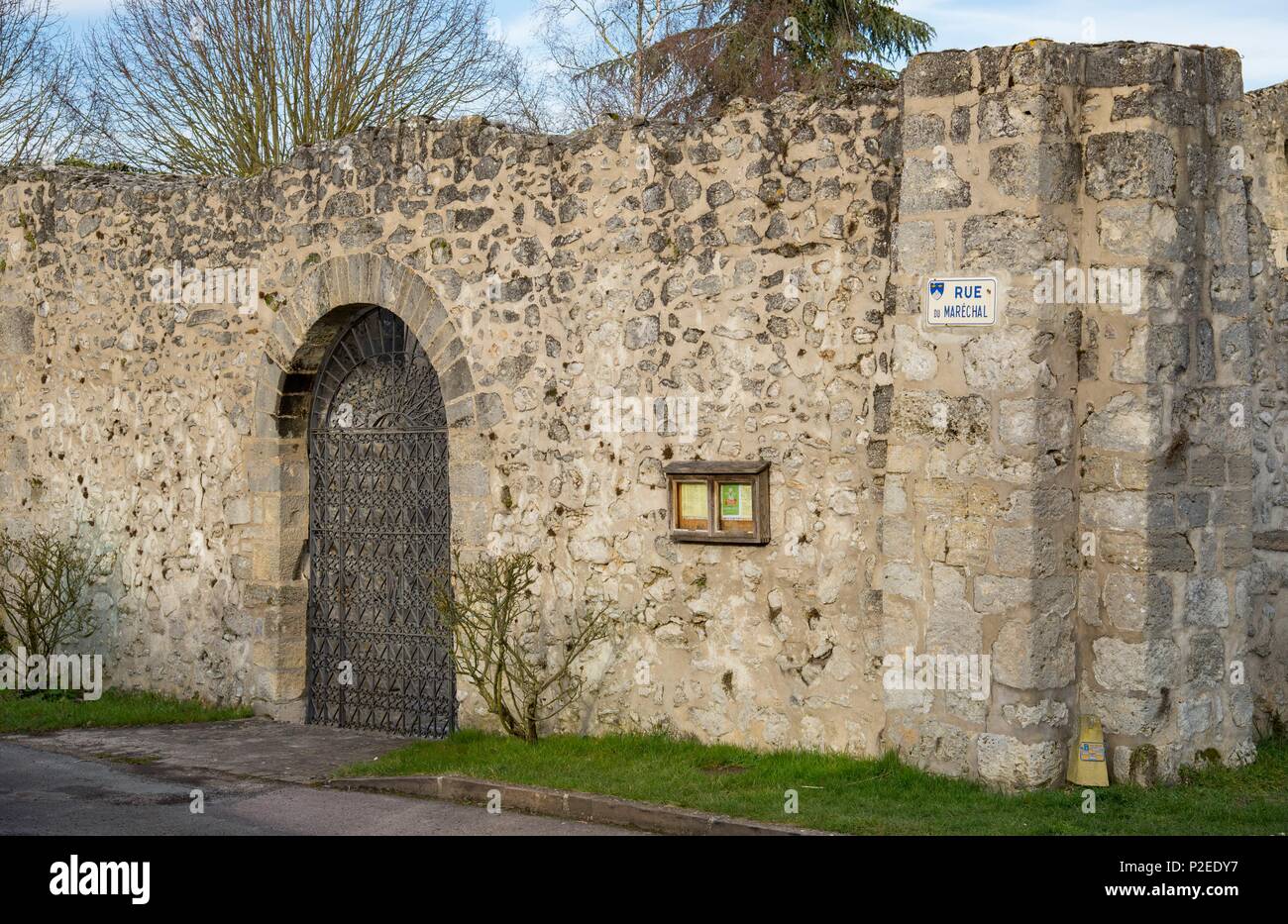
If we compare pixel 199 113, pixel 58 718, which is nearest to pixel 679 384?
pixel 58 718

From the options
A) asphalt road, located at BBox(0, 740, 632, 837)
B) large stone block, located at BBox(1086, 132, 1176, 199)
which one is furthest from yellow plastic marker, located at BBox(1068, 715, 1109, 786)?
large stone block, located at BBox(1086, 132, 1176, 199)

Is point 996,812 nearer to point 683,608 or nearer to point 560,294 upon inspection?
point 683,608

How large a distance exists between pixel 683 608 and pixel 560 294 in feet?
6.49

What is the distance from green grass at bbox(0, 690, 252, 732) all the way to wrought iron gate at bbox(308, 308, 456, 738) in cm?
89

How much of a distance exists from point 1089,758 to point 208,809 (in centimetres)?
428

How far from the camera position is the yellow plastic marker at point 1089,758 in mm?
6996

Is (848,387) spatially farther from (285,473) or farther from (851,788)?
(285,473)

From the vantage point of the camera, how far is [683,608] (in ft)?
27.2
